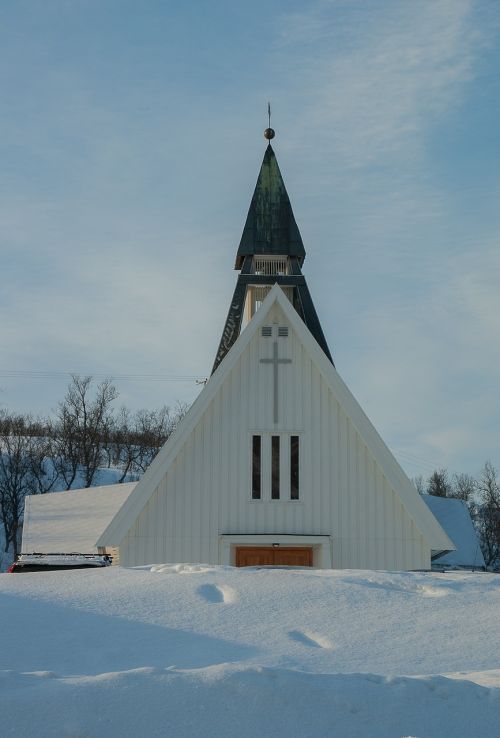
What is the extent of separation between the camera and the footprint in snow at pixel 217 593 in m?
7.89

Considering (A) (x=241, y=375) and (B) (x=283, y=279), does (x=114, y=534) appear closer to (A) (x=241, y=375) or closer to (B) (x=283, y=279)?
(A) (x=241, y=375)

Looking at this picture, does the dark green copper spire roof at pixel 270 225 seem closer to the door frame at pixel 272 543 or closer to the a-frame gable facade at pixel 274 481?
the a-frame gable facade at pixel 274 481

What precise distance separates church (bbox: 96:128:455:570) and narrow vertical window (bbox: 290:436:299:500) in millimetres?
19

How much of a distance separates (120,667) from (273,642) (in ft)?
4.06

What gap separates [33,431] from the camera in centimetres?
6312

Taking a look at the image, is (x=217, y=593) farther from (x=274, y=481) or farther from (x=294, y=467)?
(x=294, y=467)

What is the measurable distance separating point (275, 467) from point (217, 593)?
32.7 feet

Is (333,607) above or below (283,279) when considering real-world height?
below

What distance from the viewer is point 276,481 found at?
18.0 m

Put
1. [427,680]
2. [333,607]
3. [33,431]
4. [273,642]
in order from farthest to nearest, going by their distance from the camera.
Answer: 1. [33,431]
2. [333,607]
3. [273,642]
4. [427,680]

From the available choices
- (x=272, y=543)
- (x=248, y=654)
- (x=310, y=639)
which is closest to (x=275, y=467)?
(x=272, y=543)

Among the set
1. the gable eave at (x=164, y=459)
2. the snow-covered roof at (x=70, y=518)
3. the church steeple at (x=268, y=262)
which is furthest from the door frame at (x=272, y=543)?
the snow-covered roof at (x=70, y=518)

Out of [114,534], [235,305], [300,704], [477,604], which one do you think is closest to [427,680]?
[300,704]

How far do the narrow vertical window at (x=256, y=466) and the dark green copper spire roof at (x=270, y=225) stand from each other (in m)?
5.76
